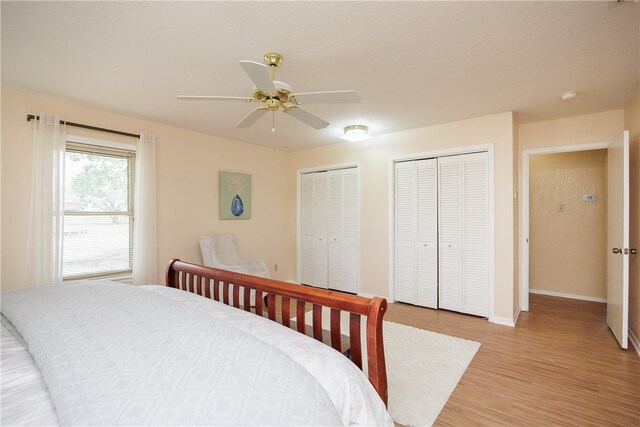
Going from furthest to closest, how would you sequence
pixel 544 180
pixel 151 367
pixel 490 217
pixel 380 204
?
pixel 544 180 < pixel 380 204 < pixel 490 217 < pixel 151 367

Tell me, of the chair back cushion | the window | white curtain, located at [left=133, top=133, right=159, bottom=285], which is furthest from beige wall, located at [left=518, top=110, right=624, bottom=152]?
the window

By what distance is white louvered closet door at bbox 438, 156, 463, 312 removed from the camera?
12.2 ft

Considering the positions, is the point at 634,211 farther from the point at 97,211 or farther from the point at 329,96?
the point at 97,211

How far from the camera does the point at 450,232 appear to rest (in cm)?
378

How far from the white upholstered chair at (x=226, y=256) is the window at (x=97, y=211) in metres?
0.84

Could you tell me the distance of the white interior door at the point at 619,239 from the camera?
261 centimetres

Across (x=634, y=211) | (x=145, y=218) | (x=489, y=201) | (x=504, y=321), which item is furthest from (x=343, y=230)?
(x=634, y=211)

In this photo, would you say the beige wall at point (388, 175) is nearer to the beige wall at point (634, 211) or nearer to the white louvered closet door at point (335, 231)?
the white louvered closet door at point (335, 231)

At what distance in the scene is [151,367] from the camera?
1.00 meters

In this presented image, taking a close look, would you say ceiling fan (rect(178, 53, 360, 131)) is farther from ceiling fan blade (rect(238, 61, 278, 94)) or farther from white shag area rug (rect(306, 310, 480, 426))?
white shag area rug (rect(306, 310, 480, 426))

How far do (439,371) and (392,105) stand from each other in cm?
247

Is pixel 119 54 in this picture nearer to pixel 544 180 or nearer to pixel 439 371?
pixel 439 371

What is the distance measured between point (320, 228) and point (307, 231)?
0.29 m

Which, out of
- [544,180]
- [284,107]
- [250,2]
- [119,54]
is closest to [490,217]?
[544,180]
